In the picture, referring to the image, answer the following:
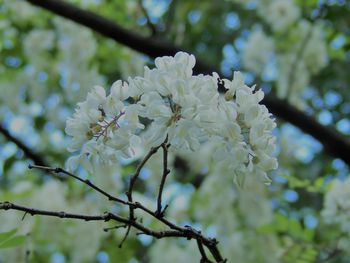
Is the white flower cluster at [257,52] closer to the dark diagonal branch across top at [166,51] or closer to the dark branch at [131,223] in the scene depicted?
the dark diagonal branch across top at [166,51]

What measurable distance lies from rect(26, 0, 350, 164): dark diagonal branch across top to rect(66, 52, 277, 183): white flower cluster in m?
1.86

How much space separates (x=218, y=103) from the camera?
3.38 feet

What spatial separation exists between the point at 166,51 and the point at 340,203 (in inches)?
42.2

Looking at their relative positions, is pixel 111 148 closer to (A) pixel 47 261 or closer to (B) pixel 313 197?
(A) pixel 47 261

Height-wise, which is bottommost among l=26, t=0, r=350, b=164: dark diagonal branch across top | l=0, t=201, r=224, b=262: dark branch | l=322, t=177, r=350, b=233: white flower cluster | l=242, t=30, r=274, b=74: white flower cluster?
l=0, t=201, r=224, b=262: dark branch

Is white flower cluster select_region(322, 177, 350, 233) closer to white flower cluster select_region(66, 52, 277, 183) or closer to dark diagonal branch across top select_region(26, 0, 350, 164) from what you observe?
dark diagonal branch across top select_region(26, 0, 350, 164)

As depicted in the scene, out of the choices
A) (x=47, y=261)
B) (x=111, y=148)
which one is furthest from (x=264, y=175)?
(x=47, y=261)

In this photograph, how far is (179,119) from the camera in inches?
39.5

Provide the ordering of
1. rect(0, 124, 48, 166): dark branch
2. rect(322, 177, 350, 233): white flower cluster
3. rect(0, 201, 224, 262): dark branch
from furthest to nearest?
rect(0, 124, 48, 166): dark branch → rect(322, 177, 350, 233): white flower cluster → rect(0, 201, 224, 262): dark branch

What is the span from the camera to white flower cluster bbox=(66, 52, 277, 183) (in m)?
1.00

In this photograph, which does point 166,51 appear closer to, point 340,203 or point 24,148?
point 24,148

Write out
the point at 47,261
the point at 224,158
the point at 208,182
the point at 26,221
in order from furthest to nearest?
the point at 47,261
the point at 208,182
the point at 26,221
the point at 224,158

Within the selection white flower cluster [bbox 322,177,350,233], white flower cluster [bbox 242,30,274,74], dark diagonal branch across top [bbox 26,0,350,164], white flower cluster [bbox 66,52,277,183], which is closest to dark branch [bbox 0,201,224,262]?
white flower cluster [bbox 66,52,277,183]

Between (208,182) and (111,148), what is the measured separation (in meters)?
2.26
